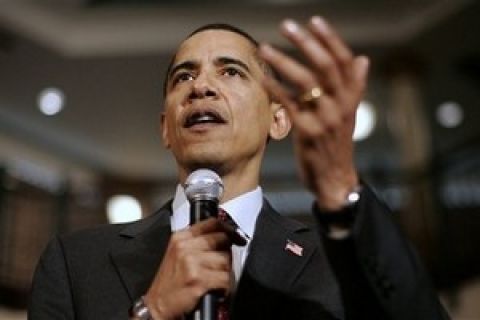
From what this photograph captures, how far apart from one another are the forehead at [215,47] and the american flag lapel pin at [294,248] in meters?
0.48

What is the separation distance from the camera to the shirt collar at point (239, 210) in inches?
82.0

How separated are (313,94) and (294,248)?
0.68 m

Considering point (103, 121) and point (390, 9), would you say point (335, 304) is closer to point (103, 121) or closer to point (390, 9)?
point (390, 9)

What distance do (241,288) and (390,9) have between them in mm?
8232

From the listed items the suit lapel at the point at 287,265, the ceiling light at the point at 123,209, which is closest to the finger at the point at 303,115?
the suit lapel at the point at 287,265

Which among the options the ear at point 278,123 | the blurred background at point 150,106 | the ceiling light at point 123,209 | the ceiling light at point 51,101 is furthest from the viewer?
the ceiling light at point 123,209

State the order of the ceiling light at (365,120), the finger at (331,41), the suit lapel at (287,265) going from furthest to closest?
the ceiling light at (365,120) → the suit lapel at (287,265) → the finger at (331,41)

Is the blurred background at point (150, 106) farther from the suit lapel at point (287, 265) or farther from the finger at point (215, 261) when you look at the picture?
the finger at point (215, 261)

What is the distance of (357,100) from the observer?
1.44 meters

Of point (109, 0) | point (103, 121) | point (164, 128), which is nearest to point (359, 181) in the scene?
point (164, 128)

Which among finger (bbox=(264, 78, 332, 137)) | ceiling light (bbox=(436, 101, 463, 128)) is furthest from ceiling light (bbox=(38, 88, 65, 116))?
finger (bbox=(264, 78, 332, 137))

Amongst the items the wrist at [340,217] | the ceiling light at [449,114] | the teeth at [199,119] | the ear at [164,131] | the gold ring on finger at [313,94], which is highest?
the ceiling light at [449,114]

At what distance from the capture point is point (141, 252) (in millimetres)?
2016

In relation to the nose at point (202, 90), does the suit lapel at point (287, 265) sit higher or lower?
lower
